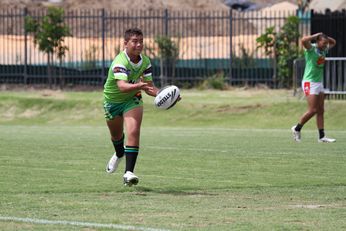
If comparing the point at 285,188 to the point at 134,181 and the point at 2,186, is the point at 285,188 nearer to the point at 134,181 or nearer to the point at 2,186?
the point at 134,181

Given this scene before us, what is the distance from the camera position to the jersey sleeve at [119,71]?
14.6m

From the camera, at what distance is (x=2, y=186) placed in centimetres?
1435

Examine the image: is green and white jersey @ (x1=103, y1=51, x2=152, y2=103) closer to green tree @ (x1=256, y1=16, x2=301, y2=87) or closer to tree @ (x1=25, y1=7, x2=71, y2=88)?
green tree @ (x1=256, y1=16, x2=301, y2=87)

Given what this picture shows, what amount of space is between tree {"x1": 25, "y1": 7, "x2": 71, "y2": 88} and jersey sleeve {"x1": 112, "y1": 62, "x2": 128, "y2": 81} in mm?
26918

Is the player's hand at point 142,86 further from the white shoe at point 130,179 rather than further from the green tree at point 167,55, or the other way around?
the green tree at point 167,55

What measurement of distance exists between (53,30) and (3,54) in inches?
319

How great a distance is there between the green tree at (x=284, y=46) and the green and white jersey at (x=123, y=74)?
79.7 feet

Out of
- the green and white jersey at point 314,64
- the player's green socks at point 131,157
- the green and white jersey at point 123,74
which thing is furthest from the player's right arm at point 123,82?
the green and white jersey at point 314,64

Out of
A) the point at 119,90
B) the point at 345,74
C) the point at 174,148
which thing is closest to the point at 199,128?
the point at 345,74

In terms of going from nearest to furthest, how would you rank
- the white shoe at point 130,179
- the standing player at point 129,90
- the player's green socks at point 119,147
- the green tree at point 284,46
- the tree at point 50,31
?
the white shoe at point 130,179 → the standing player at point 129,90 → the player's green socks at point 119,147 → the green tree at point 284,46 → the tree at point 50,31

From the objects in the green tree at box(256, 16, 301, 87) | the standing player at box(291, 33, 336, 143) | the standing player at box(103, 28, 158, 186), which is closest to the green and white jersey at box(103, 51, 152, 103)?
the standing player at box(103, 28, 158, 186)

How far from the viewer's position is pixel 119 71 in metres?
14.7

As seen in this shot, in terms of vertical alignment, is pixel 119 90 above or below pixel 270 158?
above

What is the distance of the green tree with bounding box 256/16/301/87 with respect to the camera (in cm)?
3922
